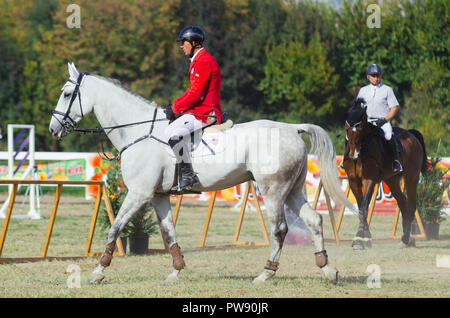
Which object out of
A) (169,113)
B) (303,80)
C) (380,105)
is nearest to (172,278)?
(169,113)

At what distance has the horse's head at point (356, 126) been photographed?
1212 cm

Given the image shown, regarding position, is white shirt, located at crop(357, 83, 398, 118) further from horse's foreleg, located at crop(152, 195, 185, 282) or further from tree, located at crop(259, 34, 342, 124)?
tree, located at crop(259, 34, 342, 124)

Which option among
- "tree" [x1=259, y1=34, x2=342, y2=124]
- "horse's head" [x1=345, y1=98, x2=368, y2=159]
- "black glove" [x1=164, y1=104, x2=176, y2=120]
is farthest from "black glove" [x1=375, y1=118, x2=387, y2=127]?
"tree" [x1=259, y1=34, x2=342, y2=124]

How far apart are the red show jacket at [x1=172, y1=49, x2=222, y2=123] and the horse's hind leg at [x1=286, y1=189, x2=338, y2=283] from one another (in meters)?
1.25

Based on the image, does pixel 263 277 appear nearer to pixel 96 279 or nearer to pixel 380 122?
pixel 96 279

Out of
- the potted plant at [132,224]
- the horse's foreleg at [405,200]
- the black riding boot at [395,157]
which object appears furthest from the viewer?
the horse's foreleg at [405,200]

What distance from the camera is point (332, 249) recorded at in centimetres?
1227

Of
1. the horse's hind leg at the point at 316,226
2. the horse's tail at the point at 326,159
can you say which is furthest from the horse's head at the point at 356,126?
the horse's hind leg at the point at 316,226

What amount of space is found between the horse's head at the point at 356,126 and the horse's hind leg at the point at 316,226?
157 inches

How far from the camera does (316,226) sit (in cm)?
821

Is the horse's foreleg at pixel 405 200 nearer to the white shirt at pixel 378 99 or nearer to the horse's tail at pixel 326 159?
the white shirt at pixel 378 99

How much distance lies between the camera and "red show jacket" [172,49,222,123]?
8.20m

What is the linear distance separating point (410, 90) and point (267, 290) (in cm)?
3838
